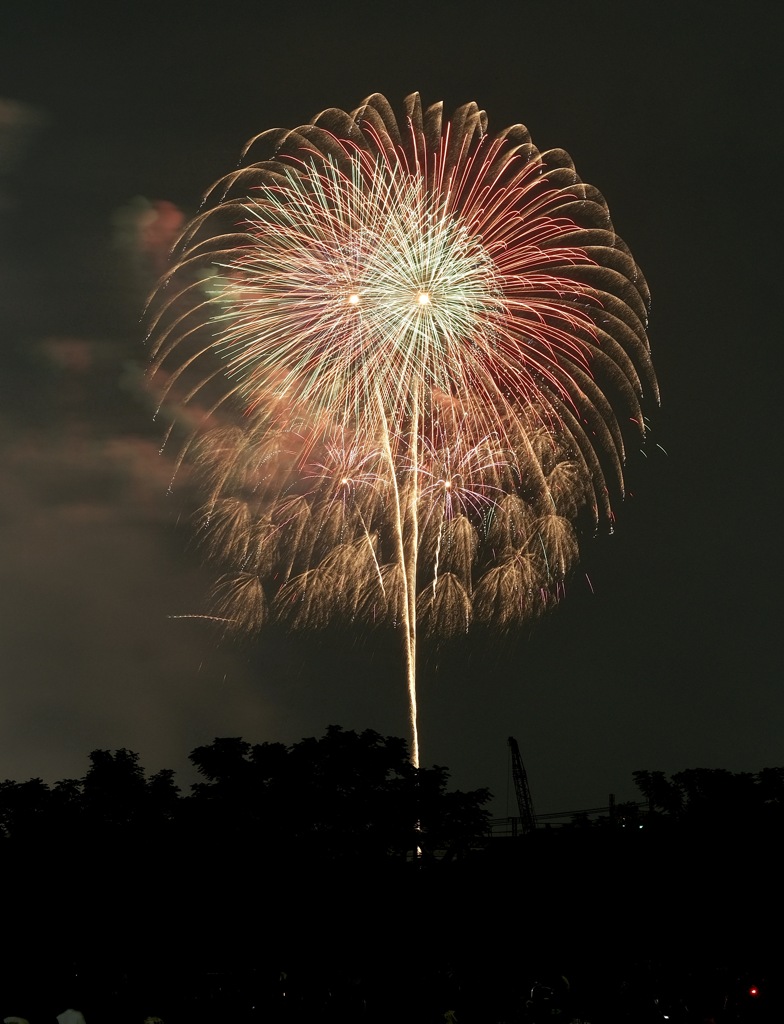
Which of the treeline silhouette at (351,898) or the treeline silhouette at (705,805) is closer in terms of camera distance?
the treeline silhouette at (351,898)

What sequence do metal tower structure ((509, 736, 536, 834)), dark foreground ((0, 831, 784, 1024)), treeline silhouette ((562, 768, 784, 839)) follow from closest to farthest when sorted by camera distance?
dark foreground ((0, 831, 784, 1024)) → treeline silhouette ((562, 768, 784, 839)) → metal tower structure ((509, 736, 536, 834))

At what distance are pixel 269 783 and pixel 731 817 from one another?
22.2 m

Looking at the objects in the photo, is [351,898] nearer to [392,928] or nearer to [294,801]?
[392,928]

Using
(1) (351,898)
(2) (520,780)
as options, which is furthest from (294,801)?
(2) (520,780)

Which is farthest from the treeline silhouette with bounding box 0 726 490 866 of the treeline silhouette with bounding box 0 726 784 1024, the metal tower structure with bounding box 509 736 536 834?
the metal tower structure with bounding box 509 736 536 834

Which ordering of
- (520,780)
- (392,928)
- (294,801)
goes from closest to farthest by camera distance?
(392,928) < (294,801) < (520,780)

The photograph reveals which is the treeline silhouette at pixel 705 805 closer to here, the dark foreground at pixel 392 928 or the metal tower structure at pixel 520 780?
the dark foreground at pixel 392 928

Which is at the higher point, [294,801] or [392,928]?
[294,801]

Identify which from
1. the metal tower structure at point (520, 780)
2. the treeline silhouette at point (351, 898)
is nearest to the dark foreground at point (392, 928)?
the treeline silhouette at point (351, 898)

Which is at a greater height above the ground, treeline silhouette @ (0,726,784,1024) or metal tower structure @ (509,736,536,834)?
metal tower structure @ (509,736,536,834)

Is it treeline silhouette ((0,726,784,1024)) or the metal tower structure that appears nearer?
treeline silhouette ((0,726,784,1024))

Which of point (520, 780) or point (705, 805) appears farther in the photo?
point (520, 780)

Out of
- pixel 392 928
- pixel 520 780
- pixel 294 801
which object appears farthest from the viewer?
pixel 520 780

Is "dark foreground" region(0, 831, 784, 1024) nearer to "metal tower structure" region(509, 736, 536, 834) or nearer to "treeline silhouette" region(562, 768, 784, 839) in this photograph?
"treeline silhouette" region(562, 768, 784, 839)
